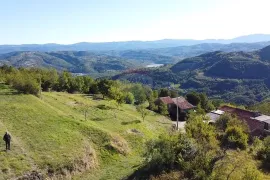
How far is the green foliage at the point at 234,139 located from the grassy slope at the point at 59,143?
11.5 meters

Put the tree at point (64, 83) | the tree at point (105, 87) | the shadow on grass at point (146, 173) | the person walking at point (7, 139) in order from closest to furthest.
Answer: the shadow on grass at point (146, 173) → the person walking at point (7, 139) → the tree at point (105, 87) → the tree at point (64, 83)

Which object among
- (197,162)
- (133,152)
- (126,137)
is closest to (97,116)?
(126,137)

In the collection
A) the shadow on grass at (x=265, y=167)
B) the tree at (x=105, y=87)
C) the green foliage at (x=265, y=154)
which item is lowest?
the shadow on grass at (x=265, y=167)

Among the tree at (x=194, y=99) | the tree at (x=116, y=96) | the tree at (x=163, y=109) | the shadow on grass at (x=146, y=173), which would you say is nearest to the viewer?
the shadow on grass at (x=146, y=173)

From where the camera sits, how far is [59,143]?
33875 millimetres

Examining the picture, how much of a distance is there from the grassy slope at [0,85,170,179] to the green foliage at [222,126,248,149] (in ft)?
37.6

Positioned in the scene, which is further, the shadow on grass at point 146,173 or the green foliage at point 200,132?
the green foliage at point 200,132

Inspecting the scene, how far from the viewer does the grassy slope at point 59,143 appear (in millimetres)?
29678

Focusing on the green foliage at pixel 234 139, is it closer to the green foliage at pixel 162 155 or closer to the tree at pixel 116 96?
the green foliage at pixel 162 155

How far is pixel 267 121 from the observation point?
74562 mm

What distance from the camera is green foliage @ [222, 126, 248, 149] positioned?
1500 inches

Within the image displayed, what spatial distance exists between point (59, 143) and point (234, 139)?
21.2 metres

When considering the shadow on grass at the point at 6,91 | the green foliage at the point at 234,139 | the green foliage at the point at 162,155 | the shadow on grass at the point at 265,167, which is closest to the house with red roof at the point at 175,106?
the green foliage at the point at 234,139

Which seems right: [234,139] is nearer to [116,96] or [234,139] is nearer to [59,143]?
[59,143]
